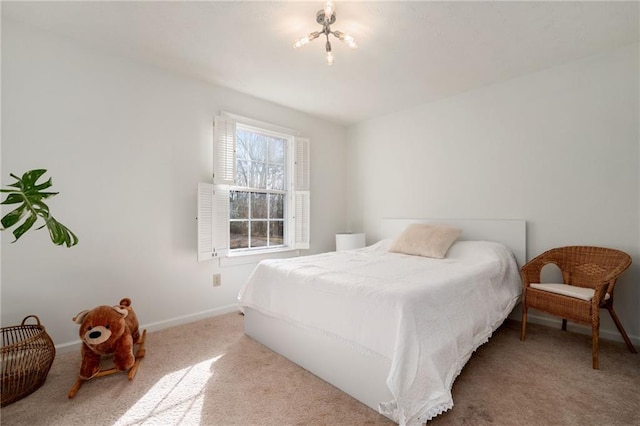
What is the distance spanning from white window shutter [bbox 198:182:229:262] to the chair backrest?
3.07m

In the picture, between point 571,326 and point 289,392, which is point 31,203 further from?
point 571,326

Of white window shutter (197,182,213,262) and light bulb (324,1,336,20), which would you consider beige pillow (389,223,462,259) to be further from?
light bulb (324,1,336,20)

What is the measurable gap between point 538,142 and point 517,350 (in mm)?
1934

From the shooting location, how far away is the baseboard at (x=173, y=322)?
7.36ft

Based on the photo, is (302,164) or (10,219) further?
(302,164)

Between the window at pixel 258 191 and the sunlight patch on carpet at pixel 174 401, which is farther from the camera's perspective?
the window at pixel 258 191

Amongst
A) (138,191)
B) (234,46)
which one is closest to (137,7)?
(234,46)

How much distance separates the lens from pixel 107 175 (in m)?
2.42

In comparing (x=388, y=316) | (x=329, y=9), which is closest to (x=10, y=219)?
(x=388, y=316)

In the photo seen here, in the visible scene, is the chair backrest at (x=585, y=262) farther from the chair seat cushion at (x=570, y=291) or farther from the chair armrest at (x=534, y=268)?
the chair seat cushion at (x=570, y=291)

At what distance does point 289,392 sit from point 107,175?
2.24 m

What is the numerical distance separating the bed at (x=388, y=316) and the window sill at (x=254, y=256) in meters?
0.76

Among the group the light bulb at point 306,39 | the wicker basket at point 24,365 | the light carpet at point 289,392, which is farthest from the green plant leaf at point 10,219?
the light bulb at point 306,39

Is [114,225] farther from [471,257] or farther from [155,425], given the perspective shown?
A: [471,257]
